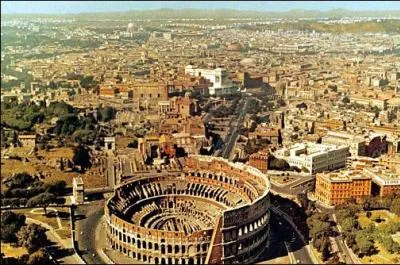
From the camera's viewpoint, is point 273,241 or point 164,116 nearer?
point 273,241

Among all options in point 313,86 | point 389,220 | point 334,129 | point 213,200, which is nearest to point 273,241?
point 213,200

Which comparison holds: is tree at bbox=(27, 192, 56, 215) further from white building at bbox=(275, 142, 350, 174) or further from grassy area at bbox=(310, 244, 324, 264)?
white building at bbox=(275, 142, 350, 174)

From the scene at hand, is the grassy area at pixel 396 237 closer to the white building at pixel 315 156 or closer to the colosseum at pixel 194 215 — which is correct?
the colosseum at pixel 194 215

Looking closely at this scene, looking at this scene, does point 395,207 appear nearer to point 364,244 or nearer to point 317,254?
point 364,244

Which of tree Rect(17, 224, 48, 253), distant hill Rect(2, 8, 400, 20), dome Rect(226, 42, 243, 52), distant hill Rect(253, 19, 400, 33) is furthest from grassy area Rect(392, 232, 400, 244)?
dome Rect(226, 42, 243, 52)

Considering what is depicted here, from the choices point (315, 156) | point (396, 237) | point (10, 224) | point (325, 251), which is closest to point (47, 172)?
point (10, 224)

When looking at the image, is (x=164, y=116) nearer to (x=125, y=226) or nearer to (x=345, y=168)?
(x=345, y=168)
